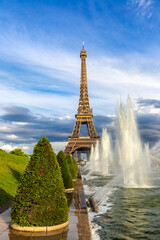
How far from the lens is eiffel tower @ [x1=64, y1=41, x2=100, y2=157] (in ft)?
249

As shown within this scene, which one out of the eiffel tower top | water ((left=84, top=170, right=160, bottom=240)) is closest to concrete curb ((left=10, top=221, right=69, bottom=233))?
water ((left=84, top=170, right=160, bottom=240))

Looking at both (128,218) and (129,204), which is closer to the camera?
(128,218)

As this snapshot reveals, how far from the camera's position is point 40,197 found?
26.1ft

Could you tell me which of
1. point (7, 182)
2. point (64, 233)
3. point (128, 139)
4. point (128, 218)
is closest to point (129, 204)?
point (128, 218)

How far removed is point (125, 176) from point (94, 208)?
41.1 ft

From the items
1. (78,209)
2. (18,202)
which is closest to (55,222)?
(18,202)

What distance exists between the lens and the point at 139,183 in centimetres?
2470

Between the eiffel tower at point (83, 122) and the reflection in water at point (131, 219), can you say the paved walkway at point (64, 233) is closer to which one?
the reflection in water at point (131, 219)

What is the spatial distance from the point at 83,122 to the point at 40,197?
76.0 m

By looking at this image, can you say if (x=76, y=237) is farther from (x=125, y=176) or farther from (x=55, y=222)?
(x=125, y=176)

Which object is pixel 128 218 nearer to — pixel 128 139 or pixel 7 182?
pixel 7 182

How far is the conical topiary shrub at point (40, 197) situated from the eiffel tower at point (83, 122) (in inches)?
2628

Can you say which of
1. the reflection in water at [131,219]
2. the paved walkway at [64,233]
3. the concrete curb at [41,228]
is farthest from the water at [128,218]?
the concrete curb at [41,228]

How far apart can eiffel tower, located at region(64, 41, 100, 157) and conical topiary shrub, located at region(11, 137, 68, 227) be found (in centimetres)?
6675
